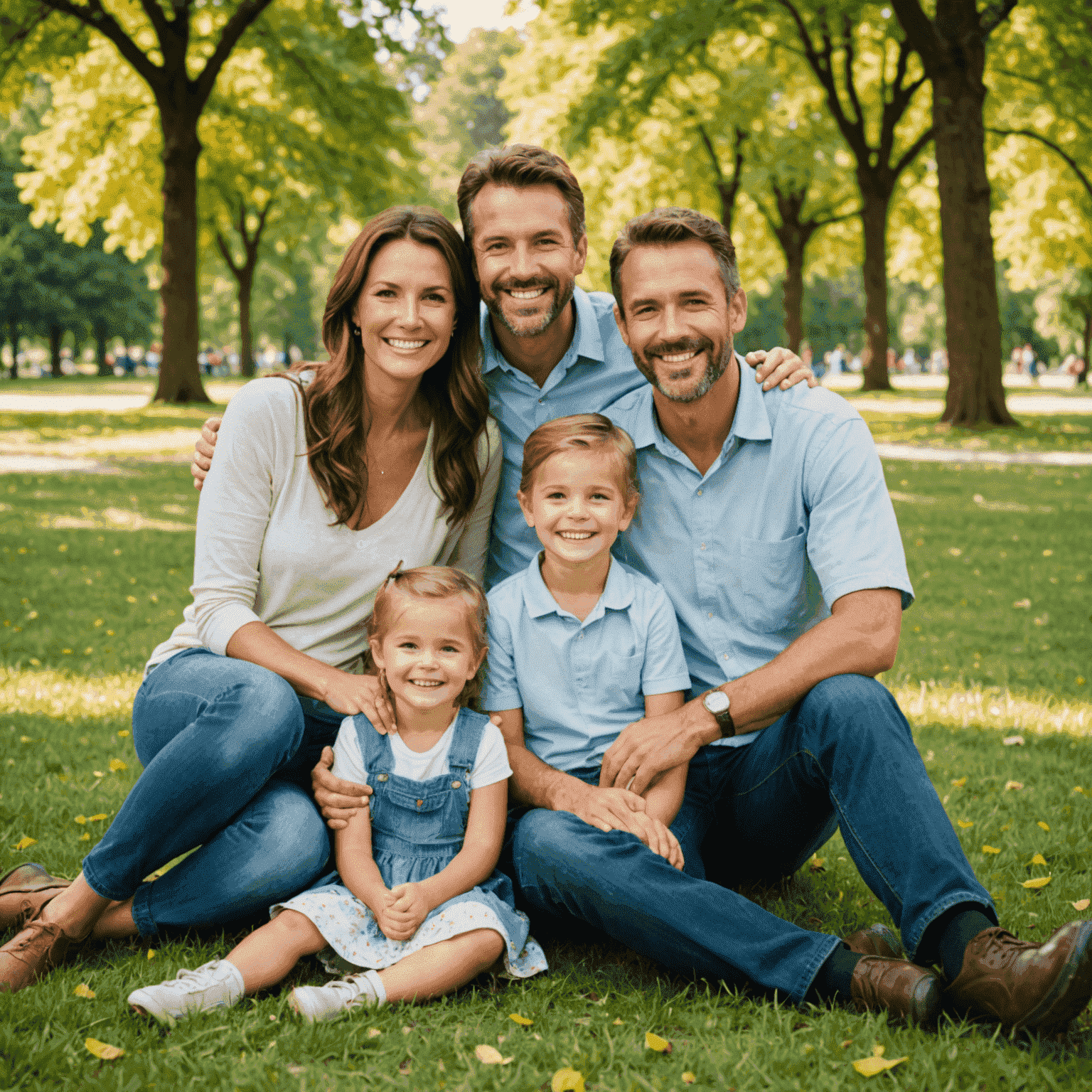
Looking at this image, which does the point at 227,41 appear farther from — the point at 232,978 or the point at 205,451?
the point at 232,978

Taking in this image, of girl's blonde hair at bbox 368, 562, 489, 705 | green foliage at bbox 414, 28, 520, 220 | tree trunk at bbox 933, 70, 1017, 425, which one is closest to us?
girl's blonde hair at bbox 368, 562, 489, 705

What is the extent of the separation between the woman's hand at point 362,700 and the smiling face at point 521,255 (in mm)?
1335

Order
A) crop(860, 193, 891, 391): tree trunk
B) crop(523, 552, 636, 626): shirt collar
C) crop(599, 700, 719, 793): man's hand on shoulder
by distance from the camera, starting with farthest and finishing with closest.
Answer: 1. crop(860, 193, 891, 391): tree trunk
2. crop(523, 552, 636, 626): shirt collar
3. crop(599, 700, 719, 793): man's hand on shoulder

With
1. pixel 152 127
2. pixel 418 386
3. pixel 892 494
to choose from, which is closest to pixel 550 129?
pixel 152 127

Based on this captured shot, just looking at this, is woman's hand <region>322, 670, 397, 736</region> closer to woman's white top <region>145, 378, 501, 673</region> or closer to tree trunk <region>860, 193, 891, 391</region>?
woman's white top <region>145, 378, 501, 673</region>

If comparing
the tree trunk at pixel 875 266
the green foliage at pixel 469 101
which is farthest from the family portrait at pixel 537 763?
the green foliage at pixel 469 101

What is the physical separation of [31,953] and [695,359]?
247cm

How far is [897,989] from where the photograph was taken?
2.71m

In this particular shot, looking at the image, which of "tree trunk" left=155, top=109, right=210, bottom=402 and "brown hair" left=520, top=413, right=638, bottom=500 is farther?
"tree trunk" left=155, top=109, right=210, bottom=402

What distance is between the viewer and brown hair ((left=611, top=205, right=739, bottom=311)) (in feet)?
11.4

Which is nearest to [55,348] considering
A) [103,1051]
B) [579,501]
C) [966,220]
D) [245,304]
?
[245,304]

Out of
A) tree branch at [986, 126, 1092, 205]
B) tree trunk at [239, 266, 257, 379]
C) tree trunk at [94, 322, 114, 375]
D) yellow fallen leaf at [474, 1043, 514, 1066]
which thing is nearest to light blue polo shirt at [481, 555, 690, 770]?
yellow fallen leaf at [474, 1043, 514, 1066]

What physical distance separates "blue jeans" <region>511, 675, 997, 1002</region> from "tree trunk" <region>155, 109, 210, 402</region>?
19600mm

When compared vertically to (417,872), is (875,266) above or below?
above
